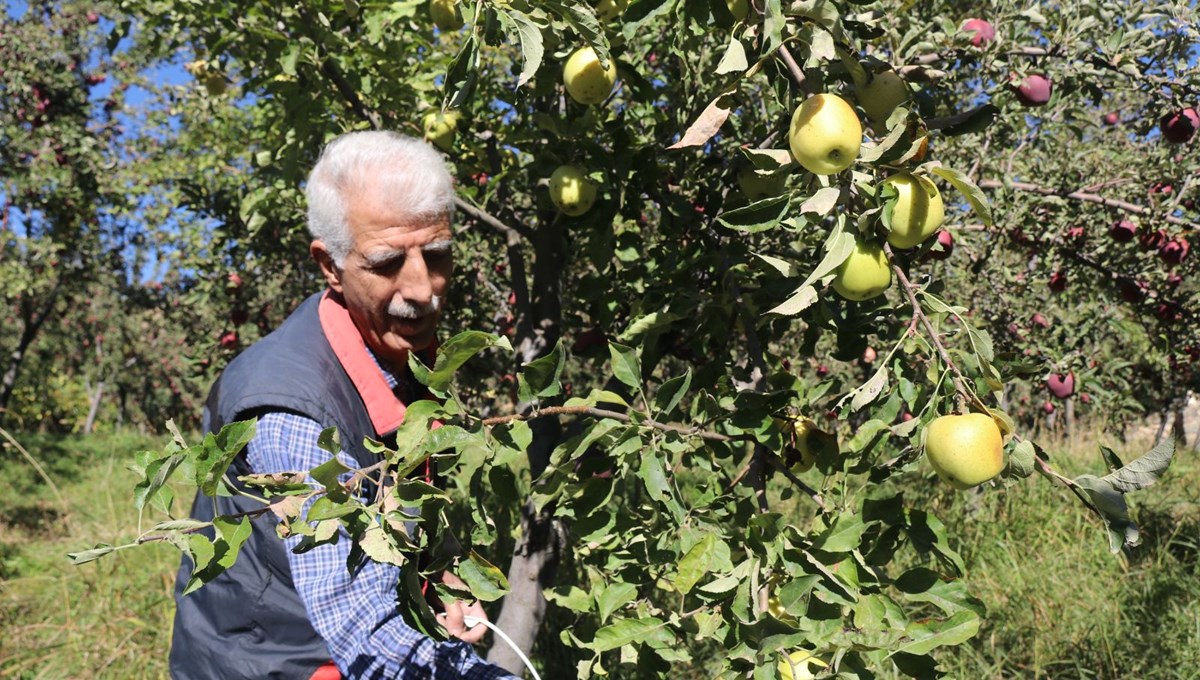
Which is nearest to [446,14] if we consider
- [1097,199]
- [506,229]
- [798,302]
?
[506,229]

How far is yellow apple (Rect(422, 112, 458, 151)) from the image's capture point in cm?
223

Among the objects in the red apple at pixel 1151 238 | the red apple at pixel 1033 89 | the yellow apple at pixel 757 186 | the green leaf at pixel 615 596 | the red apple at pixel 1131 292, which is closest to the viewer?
the green leaf at pixel 615 596

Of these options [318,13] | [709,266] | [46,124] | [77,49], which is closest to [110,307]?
[77,49]

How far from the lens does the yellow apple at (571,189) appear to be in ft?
6.00

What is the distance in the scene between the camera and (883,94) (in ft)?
3.85

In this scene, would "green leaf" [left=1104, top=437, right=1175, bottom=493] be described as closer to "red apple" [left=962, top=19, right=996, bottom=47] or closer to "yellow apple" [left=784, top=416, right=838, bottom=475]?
"yellow apple" [left=784, top=416, right=838, bottom=475]

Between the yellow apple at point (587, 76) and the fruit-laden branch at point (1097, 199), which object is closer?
the yellow apple at point (587, 76)

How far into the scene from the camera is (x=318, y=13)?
217cm

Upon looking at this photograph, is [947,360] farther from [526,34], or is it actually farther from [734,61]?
[526,34]

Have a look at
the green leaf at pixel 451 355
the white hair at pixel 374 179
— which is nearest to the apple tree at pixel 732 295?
the green leaf at pixel 451 355

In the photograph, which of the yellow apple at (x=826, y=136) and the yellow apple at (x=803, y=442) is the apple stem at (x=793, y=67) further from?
the yellow apple at (x=803, y=442)

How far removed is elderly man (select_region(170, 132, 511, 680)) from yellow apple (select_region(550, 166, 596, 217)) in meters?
0.26

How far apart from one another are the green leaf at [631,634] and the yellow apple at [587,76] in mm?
1019

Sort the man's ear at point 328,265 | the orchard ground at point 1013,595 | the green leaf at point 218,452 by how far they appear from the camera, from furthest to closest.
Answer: the orchard ground at point 1013,595 < the man's ear at point 328,265 < the green leaf at point 218,452
